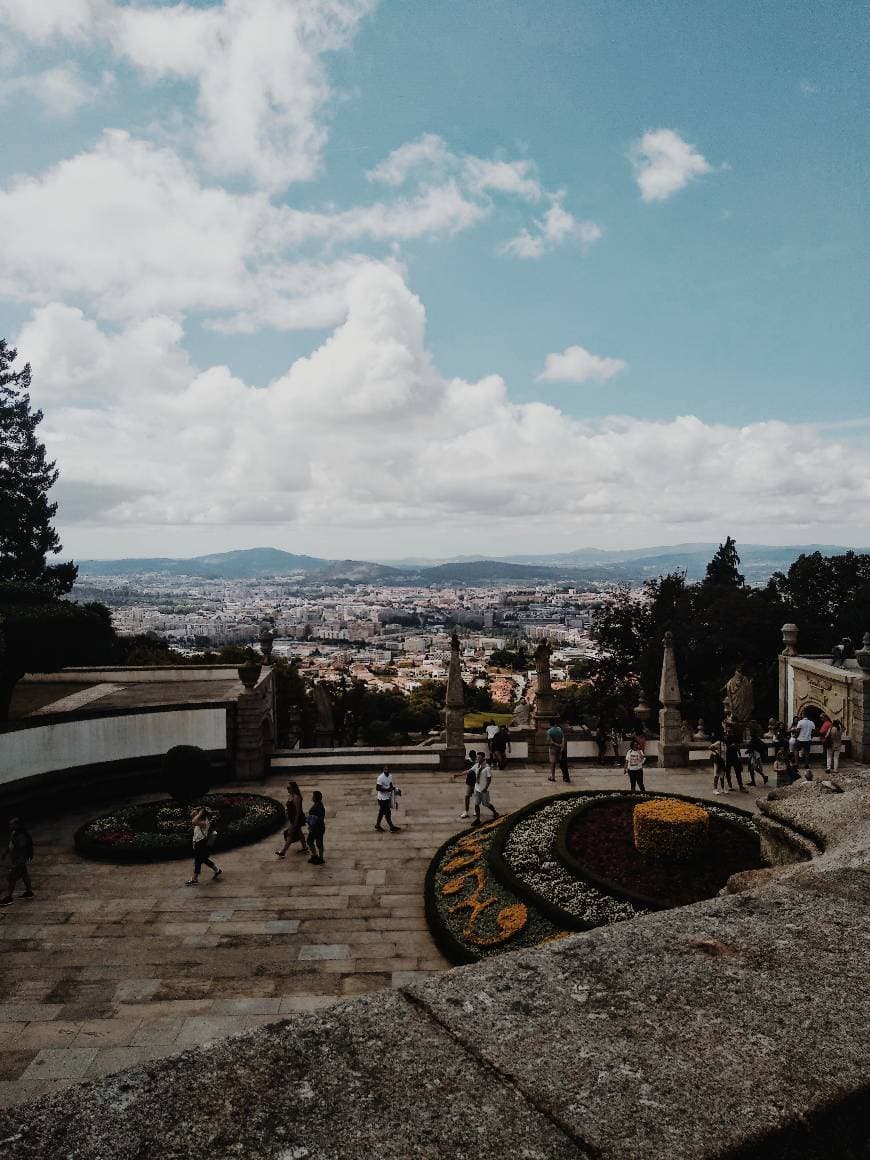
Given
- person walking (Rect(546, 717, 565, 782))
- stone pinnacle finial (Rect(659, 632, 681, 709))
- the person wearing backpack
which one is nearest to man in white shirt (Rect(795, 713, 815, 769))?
stone pinnacle finial (Rect(659, 632, 681, 709))

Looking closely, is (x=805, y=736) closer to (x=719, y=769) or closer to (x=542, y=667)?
(x=719, y=769)

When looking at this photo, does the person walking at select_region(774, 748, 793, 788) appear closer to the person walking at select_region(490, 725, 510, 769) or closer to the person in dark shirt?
the person walking at select_region(490, 725, 510, 769)

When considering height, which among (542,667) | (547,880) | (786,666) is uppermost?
(542,667)

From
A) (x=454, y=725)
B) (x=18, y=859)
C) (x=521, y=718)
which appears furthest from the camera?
(x=521, y=718)

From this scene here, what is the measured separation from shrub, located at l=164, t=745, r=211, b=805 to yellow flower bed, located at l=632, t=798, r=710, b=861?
32.0ft

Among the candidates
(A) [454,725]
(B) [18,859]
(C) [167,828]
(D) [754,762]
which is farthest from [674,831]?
(B) [18,859]

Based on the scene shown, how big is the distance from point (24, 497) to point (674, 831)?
41646mm

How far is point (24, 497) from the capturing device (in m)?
41.1

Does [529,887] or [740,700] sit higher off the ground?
[740,700]

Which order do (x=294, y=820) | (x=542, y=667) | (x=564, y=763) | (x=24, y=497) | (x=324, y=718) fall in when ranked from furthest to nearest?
(x=24, y=497)
(x=324, y=718)
(x=542, y=667)
(x=564, y=763)
(x=294, y=820)

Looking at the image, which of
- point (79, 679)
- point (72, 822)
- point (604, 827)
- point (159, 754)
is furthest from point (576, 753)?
point (79, 679)

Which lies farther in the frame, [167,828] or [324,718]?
[324,718]

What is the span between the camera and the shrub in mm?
15805

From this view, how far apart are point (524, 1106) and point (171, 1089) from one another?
0.90m
